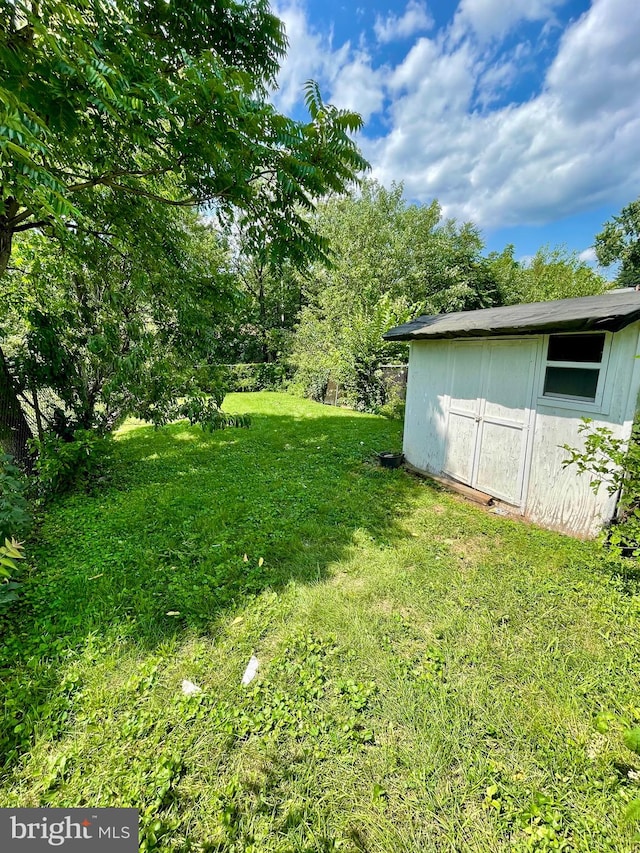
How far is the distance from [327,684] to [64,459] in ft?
13.5

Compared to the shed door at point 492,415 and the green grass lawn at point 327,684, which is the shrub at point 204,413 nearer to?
the green grass lawn at point 327,684

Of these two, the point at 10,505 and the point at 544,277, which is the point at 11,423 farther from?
the point at 544,277

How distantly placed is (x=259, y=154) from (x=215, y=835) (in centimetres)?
429

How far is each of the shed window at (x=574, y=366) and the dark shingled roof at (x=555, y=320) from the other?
0.90ft

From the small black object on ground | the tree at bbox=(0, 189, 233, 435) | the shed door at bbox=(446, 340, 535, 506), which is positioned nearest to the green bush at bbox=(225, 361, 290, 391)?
the small black object on ground

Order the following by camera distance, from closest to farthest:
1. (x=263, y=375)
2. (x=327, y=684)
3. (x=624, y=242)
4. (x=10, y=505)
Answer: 1. (x=327, y=684)
2. (x=10, y=505)
3. (x=263, y=375)
4. (x=624, y=242)

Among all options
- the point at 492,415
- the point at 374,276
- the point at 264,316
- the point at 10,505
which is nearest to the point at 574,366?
the point at 492,415

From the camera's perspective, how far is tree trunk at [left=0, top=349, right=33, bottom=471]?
13.1 feet

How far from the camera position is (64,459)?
4238 millimetres

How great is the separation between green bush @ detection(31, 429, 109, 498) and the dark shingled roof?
4.79 m

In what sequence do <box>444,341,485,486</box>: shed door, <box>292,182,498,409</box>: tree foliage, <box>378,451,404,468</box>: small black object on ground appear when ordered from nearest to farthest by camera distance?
<box>444,341,485,486</box>: shed door
<box>378,451,404,468</box>: small black object on ground
<box>292,182,498,409</box>: tree foliage

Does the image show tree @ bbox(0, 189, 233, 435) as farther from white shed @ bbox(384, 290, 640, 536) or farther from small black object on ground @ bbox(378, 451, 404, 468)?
white shed @ bbox(384, 290, 640, 536)

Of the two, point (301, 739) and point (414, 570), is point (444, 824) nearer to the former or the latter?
point (301, 739)

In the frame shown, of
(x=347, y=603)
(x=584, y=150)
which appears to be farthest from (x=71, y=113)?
(x=584, y=150)
